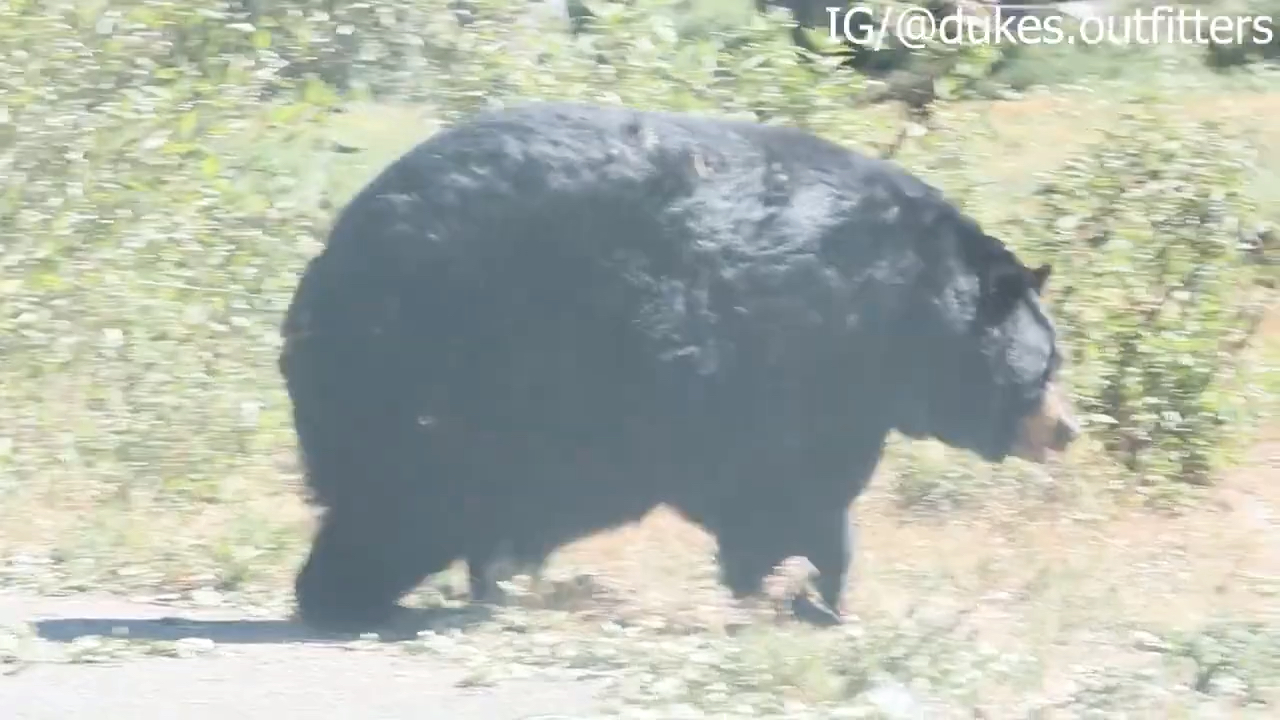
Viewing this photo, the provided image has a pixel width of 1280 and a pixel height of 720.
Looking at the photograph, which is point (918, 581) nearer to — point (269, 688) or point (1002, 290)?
point (1002, 290)

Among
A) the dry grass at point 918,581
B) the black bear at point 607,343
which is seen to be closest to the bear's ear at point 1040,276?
the black bear at point 607,343

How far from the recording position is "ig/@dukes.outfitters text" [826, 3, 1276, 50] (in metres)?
9.35

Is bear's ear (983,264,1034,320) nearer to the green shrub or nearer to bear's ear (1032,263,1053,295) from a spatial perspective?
bear's ear (1032,263,1053,295)

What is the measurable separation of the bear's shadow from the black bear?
0.10 meters

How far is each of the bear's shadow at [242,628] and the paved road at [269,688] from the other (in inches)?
0.6

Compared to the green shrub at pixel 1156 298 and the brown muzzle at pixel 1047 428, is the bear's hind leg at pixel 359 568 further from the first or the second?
the green shrub at pixel 1156 298

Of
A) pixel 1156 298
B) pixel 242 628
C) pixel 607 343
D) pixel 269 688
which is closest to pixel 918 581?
pixel 607 343

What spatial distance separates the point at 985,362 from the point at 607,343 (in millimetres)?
1334

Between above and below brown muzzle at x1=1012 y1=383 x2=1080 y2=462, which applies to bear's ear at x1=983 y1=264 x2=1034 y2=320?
above

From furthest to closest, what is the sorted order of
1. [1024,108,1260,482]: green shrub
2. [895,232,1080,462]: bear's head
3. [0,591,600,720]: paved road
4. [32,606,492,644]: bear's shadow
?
[1024,108,1260,482]: green shrub < [895,232,1080,462]: bear's head < [32,606,492,644]: bear's shadow < [0,591,600,720]: paved road

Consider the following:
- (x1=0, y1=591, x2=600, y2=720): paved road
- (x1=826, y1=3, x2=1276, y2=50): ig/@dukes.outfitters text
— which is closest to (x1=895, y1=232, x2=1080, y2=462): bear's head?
(x1=0, y1=591, x2=600, y2=720): paved road

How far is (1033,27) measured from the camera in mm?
12742

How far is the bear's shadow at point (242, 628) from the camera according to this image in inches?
224

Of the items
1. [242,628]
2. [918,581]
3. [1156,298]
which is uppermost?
[1156,298]
